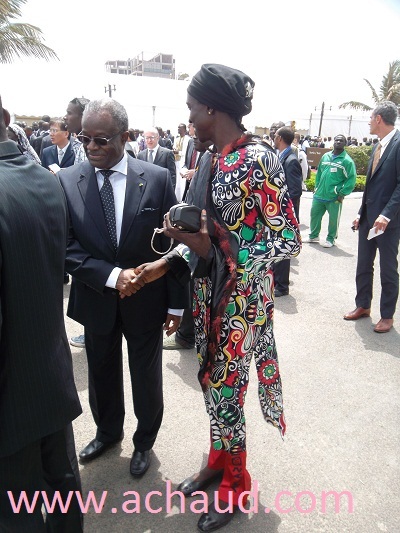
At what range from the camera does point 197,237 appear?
189 cm

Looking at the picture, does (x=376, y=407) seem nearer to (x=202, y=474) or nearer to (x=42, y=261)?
(x=202, y=474)

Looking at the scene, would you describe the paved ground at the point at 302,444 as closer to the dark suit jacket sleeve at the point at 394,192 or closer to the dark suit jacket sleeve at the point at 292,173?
the dark suit jacket sleeve at the point at 394,192

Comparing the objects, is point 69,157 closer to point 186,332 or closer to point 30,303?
point 186,332

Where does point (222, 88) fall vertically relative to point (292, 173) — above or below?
above

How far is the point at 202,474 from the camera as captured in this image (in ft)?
8.15

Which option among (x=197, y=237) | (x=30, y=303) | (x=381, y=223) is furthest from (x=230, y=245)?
(x=381, y=223)

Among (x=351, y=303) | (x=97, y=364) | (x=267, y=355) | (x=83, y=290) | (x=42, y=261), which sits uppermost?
(x=42, y=261)

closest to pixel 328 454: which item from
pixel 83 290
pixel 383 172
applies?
pixel 83 290

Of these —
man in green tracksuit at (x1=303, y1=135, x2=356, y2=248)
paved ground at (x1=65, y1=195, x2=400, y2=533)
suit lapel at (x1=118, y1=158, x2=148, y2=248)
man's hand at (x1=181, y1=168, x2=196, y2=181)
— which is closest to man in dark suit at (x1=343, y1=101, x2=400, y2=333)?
paved ground at (x1=65, y1=195, x2=400, y2=533)

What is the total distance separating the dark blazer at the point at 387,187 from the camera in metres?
4.31

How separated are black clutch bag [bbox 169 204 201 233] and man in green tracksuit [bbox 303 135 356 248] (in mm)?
6443

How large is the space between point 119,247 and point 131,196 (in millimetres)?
280

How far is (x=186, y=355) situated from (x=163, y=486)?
1626mm

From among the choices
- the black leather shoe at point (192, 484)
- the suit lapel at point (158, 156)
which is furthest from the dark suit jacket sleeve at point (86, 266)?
the suit lapel at point (158, 156)
